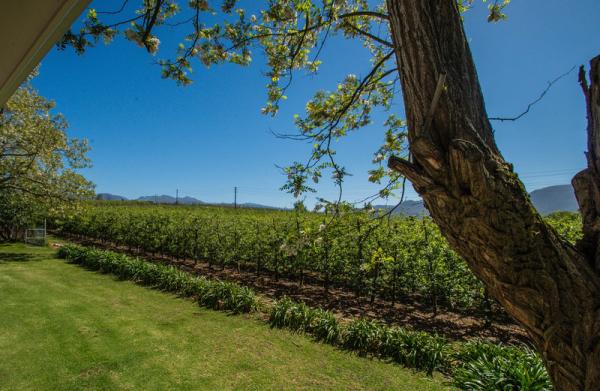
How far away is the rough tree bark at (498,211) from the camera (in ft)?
3.16

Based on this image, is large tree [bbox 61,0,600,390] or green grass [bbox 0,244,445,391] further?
green grass [bbox 0,244,445,391]

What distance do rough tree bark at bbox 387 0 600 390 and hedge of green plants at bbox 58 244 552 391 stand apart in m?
3.51

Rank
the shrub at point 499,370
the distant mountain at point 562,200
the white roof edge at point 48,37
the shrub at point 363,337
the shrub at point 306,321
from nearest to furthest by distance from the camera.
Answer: the white roof edge at point 48,37 → the distant mountain at point 562,200 → the shrub at point 499,370 → the shrub at point 363,337 → the shrub at point 306,321

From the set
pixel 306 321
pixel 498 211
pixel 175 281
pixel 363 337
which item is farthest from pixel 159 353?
pixel 498 211

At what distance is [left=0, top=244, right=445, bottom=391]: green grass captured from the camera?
420 cm

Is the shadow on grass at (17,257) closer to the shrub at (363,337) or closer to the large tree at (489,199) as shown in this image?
the shrub at (363,337)

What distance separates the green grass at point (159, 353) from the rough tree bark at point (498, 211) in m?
3.92

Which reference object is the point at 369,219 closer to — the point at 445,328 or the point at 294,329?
the point at 294,329

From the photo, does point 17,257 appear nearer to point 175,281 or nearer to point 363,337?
point 175,281

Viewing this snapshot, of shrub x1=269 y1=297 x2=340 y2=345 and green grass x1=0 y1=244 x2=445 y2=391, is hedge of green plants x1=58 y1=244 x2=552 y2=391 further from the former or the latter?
green grass x1=0 y1=244 x2=445 y2=391

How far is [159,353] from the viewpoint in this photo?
495 cm

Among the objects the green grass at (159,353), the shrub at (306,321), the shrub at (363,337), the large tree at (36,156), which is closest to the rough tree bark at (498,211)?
the green grass at (159,353)

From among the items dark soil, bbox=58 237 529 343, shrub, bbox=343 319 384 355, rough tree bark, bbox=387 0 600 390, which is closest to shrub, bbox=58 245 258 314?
dark soil, bbox=58 237 529 343

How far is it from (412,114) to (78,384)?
565 cm
